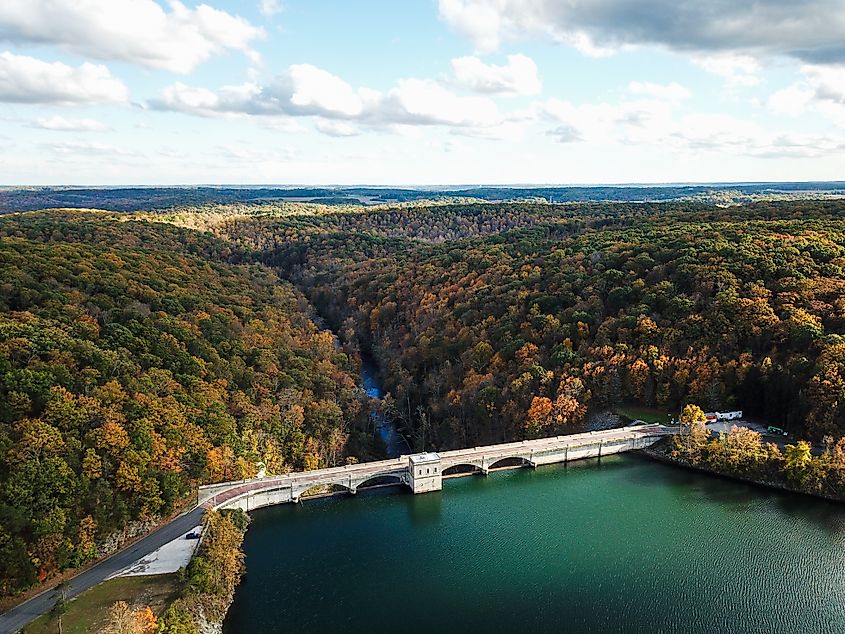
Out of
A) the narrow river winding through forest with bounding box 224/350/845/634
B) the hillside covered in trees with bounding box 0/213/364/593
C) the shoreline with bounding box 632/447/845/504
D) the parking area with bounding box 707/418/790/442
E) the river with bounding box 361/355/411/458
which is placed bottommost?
the river with bounding box 361/355/411/458

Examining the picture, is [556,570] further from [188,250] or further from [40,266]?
[188,250]

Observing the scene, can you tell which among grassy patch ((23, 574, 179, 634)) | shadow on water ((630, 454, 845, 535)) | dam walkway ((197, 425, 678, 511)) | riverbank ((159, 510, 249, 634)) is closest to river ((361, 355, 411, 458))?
dam walkway ((197, 425, 678, 511))

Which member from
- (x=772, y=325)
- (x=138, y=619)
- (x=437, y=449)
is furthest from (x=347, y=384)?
(x=772, y=325)

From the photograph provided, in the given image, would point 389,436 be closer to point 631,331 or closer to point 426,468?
point 426,468

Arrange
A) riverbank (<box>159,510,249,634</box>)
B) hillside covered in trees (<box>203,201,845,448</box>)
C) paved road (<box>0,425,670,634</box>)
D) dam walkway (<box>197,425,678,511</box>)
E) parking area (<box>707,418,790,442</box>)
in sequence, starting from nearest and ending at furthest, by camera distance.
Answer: riverbank (<box>159,510,249,634</box>) → paved road (<box>0,425,670,634</box>) → dam walkway (<box>197,425,678,511</box>) → parking area (<box>707,418,790,442</box>) → hillside covered in trees (<box>203,201,845,448</box>)

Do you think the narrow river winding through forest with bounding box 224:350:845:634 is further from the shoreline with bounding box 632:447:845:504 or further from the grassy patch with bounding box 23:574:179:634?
the grassy patch with bounding box 23:574:179:634

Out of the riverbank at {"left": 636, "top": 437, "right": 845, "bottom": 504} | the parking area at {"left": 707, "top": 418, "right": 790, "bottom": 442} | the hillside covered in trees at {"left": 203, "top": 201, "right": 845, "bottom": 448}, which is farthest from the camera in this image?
the hillside covered in trees at {"left": 203, "top": 201, "right": 845, "bottom": 448}
